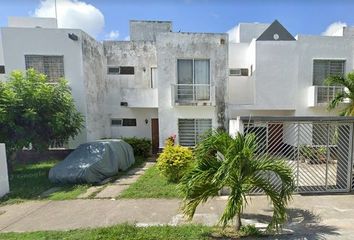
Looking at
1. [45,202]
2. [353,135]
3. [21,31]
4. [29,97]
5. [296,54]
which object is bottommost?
[45,202]

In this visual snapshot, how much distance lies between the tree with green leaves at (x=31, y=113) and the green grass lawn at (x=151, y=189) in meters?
4.09

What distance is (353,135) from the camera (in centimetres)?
653

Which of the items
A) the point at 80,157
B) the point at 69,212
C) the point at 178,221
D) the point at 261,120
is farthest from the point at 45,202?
the point at 261,120

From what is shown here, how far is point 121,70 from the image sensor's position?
534 inches

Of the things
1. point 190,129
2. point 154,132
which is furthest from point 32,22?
point 190,129

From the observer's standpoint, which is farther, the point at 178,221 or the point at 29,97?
the point at 29,97

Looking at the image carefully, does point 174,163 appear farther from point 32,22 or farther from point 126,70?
point 32,22

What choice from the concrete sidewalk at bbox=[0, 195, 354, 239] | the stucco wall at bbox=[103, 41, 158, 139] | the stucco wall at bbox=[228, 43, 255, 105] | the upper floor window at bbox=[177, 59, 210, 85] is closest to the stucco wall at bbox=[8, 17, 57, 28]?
the stucco wall at bbox=[103, 41, 158, 139]

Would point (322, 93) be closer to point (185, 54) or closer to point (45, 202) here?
point (185, 54)

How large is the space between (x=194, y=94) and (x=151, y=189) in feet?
20.2

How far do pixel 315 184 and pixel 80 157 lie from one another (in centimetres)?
841

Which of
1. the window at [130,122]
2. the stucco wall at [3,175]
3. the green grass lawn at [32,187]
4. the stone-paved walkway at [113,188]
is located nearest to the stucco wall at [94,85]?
the window at [130,122]

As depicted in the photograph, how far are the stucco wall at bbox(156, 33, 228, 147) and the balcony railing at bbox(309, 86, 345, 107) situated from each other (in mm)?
4506

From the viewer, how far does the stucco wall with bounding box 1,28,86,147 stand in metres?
10.8
